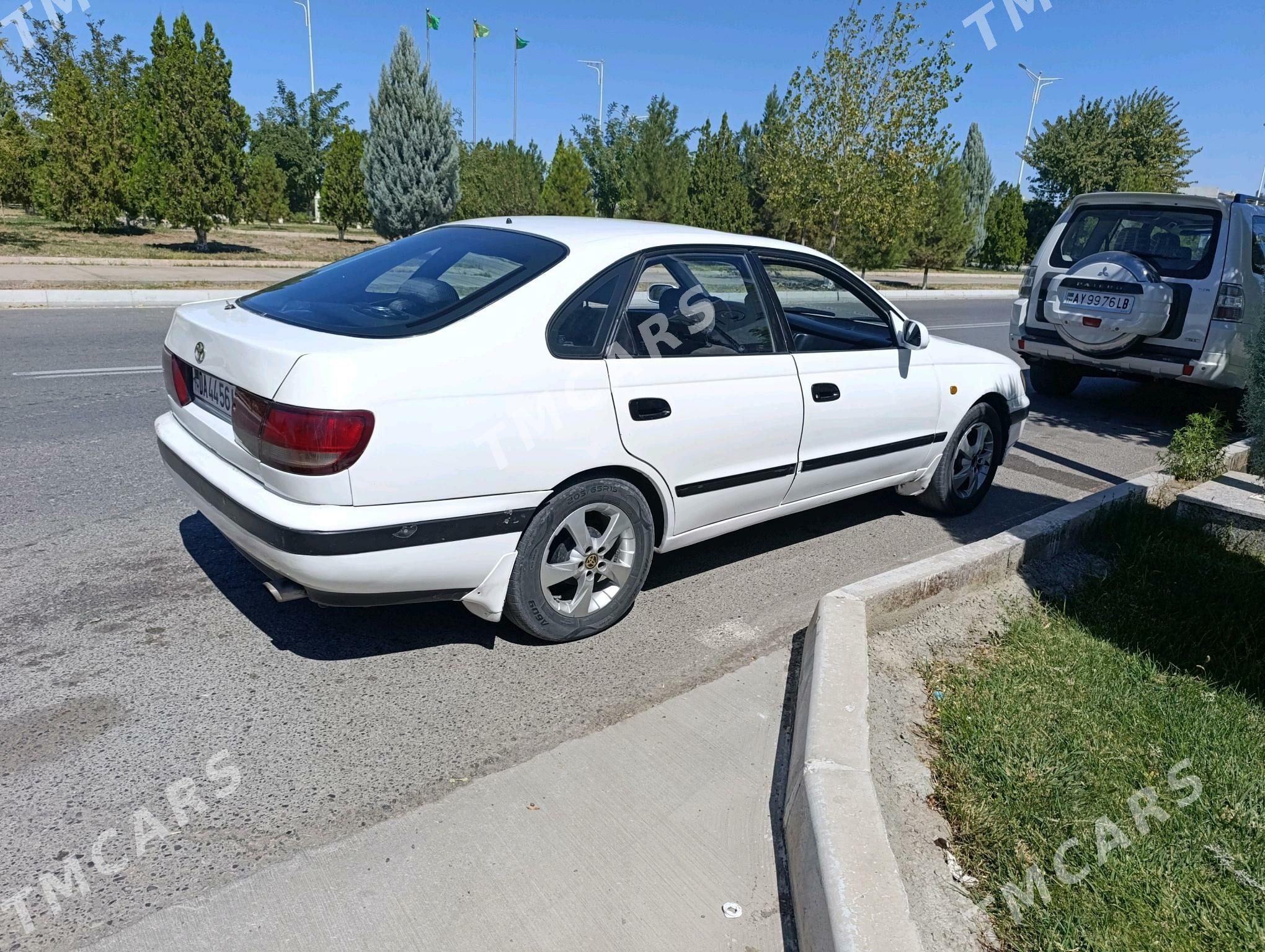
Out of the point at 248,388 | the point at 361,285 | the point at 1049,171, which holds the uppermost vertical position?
the point at 1049,171

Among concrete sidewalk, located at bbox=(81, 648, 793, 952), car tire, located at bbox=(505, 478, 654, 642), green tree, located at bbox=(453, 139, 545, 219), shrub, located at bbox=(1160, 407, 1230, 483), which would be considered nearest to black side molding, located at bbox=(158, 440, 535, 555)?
car tire, located at bbox=(505, 478, 654, 642)

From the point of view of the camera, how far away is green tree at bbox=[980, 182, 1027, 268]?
40156 millimetres

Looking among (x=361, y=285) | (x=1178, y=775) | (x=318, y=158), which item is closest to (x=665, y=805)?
(x=1178, y=775)

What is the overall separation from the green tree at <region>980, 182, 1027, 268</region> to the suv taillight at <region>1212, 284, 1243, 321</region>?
118 ft

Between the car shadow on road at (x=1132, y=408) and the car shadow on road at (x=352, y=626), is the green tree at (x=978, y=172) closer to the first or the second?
the car shadow on road at (x=1132, y=408)

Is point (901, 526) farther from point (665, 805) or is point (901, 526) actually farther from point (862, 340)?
point (665, 805)

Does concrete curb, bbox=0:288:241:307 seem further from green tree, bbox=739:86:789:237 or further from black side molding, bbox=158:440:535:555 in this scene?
green tree, bbox=739:86:789:237

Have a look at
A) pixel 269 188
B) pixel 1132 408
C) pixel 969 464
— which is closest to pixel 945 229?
pixel 1132 408

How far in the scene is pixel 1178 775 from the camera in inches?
117

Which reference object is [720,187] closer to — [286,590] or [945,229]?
[945,229]

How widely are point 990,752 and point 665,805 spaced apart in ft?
3.68

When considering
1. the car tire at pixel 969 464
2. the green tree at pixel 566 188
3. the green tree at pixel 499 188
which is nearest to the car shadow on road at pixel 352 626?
the car tire at pixel 969 464

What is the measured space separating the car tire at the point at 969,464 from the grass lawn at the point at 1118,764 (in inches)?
44.4

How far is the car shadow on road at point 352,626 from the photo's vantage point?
142 inches
